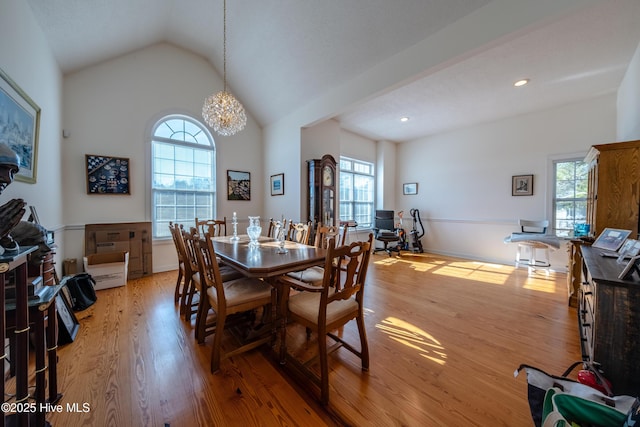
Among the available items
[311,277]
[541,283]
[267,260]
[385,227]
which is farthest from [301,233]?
[541,283]

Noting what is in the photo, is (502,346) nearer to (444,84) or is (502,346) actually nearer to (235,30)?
(444,84)

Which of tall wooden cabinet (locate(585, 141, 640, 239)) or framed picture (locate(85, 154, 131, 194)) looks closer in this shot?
tall wooden cabinet (locate(585, 141, 640, 239))

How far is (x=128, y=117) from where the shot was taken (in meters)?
3.76

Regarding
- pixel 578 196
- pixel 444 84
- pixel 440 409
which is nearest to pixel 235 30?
pixel 444 84

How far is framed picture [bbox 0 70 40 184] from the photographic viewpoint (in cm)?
177

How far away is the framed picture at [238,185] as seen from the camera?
15.6 feet

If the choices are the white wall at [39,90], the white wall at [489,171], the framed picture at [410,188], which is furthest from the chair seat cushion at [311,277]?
the framed picture at [410,188]

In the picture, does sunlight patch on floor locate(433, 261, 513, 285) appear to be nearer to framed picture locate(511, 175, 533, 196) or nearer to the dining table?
framed picture locate(511, 175, 533, 196)

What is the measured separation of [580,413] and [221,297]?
1830 millimetres

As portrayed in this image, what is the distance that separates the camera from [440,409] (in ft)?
4.52

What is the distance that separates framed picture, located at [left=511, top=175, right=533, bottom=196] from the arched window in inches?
231

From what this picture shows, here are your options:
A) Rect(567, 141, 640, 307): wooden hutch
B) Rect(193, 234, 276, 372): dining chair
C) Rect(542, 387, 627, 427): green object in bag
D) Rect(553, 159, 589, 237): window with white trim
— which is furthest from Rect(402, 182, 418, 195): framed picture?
Rect(542, 387, 627, 427): green object in bag

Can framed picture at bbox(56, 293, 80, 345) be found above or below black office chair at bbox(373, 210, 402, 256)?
below

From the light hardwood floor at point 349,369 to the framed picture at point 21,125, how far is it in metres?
1.55
